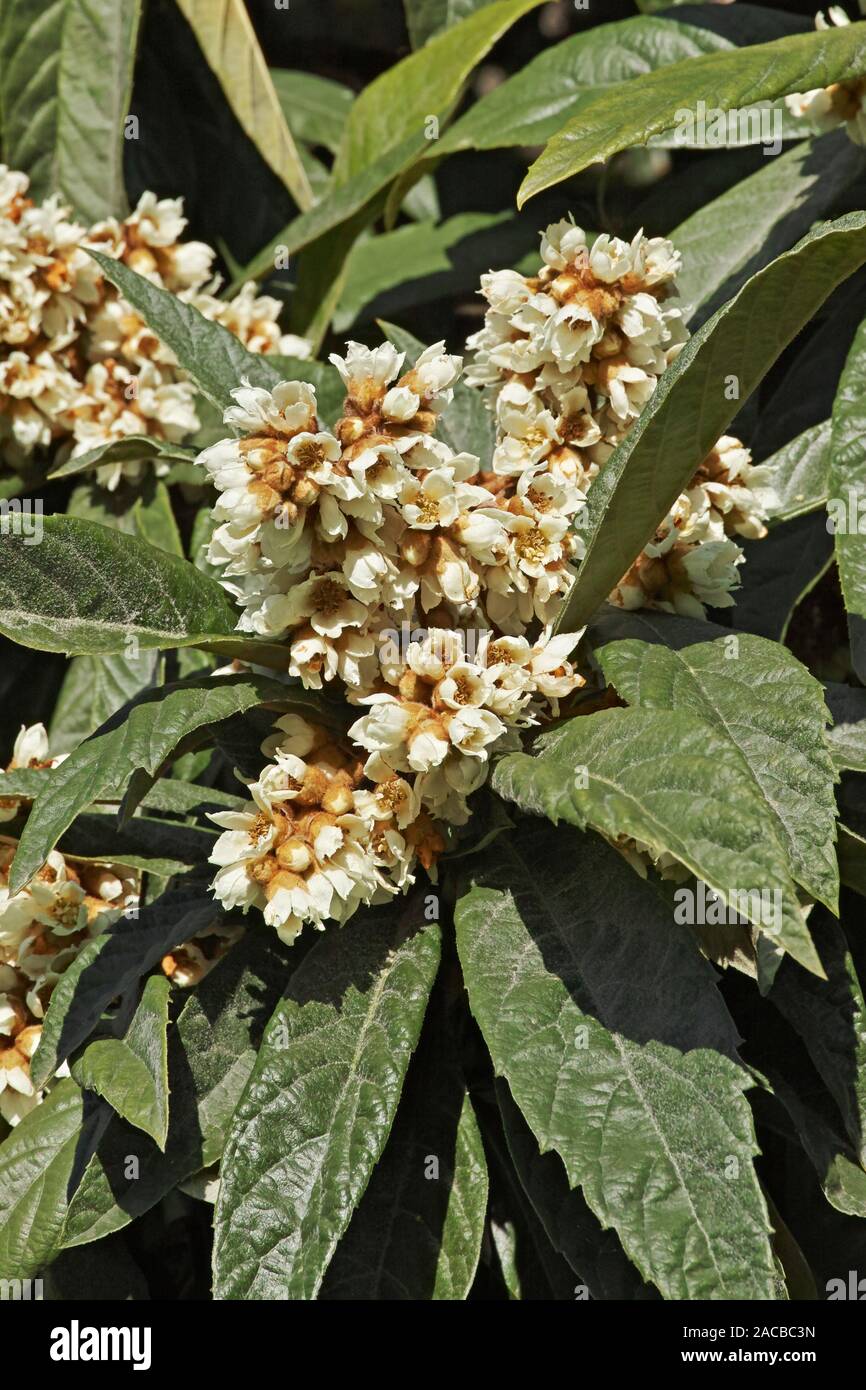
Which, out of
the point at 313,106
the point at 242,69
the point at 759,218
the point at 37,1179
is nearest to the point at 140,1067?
the point at 37,1179

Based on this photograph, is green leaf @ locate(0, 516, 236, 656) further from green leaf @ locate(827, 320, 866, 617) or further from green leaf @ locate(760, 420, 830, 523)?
green leaf @ locate(760, 420, 830, 523)

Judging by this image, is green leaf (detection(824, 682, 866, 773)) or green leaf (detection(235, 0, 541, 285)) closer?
green leaf (detection(824, 682, 866, 773))

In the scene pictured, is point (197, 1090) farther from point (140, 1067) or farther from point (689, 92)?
point (689, 92)

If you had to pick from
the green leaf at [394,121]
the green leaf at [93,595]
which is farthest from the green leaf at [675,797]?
the green leaf at [394,121]

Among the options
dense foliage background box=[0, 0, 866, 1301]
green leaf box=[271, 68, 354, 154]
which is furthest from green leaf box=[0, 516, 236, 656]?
green leaf box=[271, 68, 354, 154]

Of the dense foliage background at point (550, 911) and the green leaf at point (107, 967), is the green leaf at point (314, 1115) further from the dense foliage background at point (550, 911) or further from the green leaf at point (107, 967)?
the green leaf at point (107, 967)

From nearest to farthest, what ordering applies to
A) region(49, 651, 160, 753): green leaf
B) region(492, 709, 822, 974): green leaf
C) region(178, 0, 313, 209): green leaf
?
region(492, 709, 822, 974): green leaf
region(49, 651, 160, 753): green leaf
region(178, 0, 313, 209): green leaf
